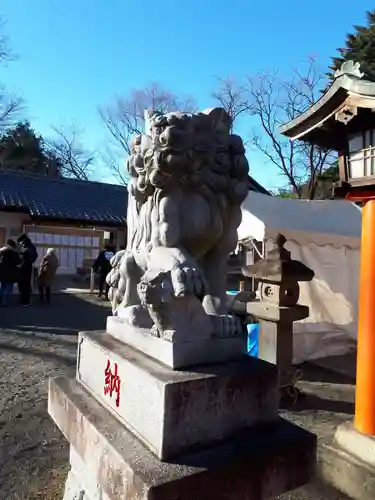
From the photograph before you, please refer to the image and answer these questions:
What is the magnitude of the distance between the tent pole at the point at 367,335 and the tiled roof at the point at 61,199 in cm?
1083

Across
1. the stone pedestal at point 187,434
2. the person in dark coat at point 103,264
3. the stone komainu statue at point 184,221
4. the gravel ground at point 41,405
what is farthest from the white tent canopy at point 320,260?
the person in dark coat at point 103,264

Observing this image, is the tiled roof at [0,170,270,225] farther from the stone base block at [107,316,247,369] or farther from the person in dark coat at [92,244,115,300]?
the stone base block at [107,316,247,369]

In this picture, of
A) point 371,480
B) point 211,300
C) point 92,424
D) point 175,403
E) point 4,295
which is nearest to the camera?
point 175,403

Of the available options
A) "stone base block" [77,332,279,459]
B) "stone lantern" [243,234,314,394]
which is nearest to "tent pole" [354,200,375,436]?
"stone lantern" [243,234,314,394]

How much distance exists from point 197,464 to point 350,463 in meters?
1.78

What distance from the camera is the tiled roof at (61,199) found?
12.2m

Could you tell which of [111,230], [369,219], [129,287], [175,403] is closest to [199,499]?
[175,403]

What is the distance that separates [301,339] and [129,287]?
4263 millimetres

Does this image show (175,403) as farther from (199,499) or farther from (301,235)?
(301,235)

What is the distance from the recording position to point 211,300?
1.81m

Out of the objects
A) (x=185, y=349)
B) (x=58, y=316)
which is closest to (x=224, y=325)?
(x=185, y=349)

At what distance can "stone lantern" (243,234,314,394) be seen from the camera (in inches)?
151

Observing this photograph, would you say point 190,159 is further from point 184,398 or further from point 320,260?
point 320,260

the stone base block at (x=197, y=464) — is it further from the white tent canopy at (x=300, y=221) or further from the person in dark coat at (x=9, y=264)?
the person in dark coat at (x=9, y=264)
